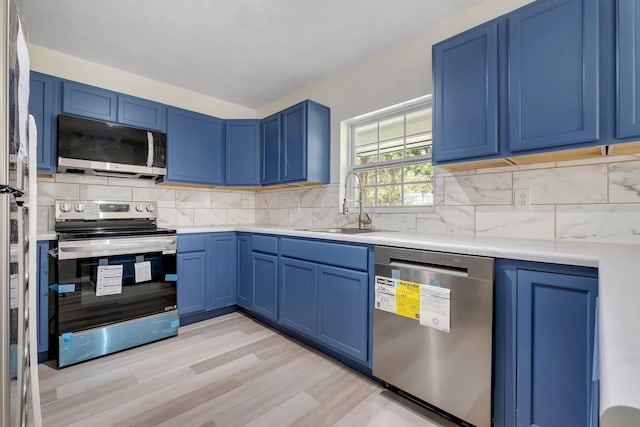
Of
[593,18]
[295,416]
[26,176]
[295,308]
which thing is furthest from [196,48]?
[295,416]

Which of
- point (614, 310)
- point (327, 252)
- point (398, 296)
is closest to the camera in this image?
point (614, 310)

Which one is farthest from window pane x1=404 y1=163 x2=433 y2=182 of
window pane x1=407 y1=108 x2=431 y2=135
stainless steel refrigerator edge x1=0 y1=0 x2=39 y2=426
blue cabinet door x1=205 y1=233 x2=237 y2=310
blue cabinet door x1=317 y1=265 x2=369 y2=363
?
stainless steel refrigerator edge x1=0 y1=0 x2=39 y2=426

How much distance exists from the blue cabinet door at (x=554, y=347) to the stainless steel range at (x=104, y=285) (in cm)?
259

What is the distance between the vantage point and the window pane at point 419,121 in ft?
7.97

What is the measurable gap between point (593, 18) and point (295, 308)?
2.50m

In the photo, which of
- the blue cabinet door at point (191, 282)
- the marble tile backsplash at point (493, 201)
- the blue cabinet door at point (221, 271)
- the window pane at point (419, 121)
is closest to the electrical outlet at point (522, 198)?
the marble tile backsplash at point (493, 201)

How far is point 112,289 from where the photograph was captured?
232cm

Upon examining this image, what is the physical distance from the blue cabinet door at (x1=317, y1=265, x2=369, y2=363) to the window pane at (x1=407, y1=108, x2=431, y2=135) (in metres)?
1.35

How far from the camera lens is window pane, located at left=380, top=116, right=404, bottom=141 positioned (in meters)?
2.62

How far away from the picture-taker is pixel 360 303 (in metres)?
1.97

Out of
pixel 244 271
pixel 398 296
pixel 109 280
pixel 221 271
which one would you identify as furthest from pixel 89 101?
pixel 398 296

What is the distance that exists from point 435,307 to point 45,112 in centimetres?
320

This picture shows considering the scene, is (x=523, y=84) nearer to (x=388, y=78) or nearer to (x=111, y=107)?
(x=388, y=78)

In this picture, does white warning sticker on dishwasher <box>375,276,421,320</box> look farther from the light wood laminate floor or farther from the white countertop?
the light wood laminate floor
